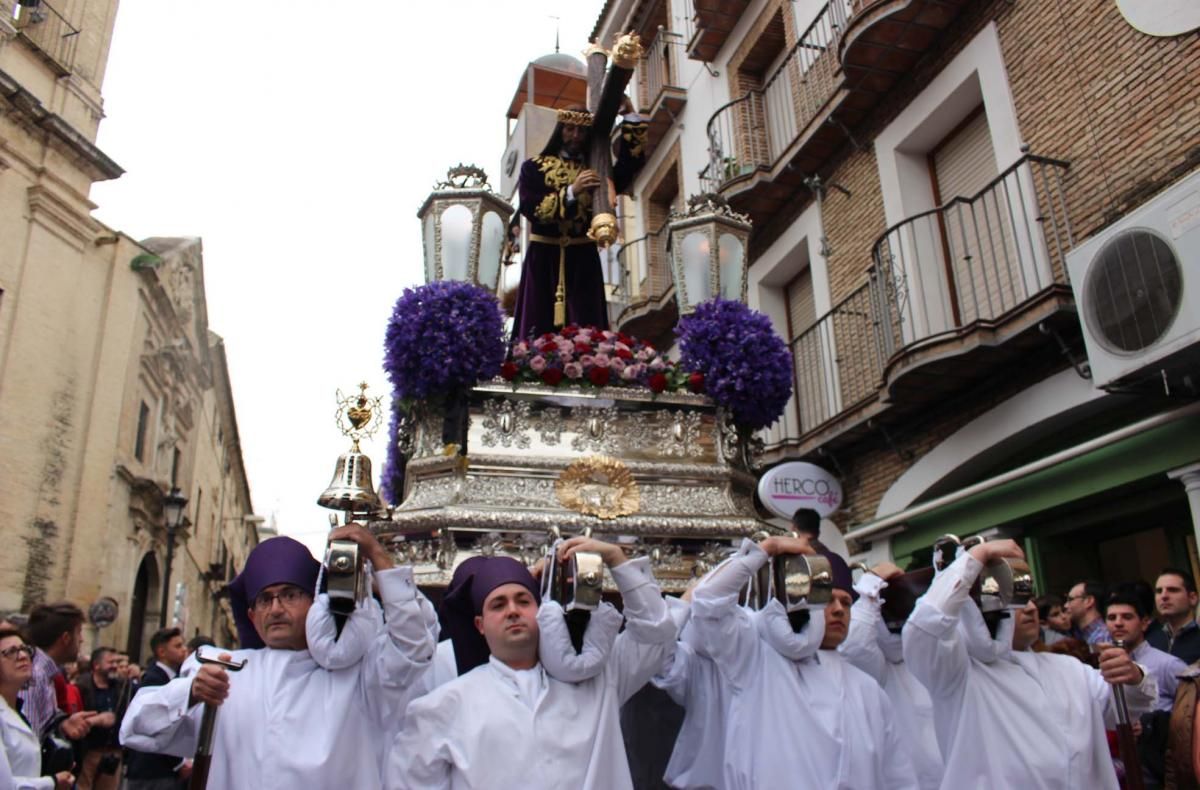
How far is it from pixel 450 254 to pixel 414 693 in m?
2.72

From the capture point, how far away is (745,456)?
17.1 ft

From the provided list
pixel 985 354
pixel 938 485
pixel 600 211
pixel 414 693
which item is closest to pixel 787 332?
pixel 938 485

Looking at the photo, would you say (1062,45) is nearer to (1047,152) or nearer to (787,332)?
(1047,152)

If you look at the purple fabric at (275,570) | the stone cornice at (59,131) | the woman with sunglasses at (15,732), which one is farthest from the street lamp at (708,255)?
the stone cornice at (59,131)

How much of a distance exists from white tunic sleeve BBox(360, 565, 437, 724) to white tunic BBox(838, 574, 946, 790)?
5.63 feet

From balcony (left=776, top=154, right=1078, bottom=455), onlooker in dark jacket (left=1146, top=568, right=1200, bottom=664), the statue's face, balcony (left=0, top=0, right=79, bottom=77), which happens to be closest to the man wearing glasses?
onlooker in dark jacket (left=1146, top=568, right=1200, bottom=664)

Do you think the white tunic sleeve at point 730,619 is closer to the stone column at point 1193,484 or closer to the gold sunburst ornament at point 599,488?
the gold sunburst ornament at point 599,488

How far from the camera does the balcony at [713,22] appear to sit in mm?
13820

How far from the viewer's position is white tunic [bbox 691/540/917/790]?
3.29 metres

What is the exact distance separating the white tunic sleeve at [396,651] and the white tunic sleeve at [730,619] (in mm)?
965

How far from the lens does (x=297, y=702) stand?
3102 mm

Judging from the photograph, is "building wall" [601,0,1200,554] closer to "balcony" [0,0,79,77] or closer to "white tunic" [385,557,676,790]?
"white tunic" [385,557,676,790]

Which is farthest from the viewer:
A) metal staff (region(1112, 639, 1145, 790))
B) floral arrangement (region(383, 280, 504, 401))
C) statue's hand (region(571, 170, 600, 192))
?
statue's hand (region(571, 170, 600, 192))

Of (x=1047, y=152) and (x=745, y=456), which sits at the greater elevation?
(x=1047, y=152)
